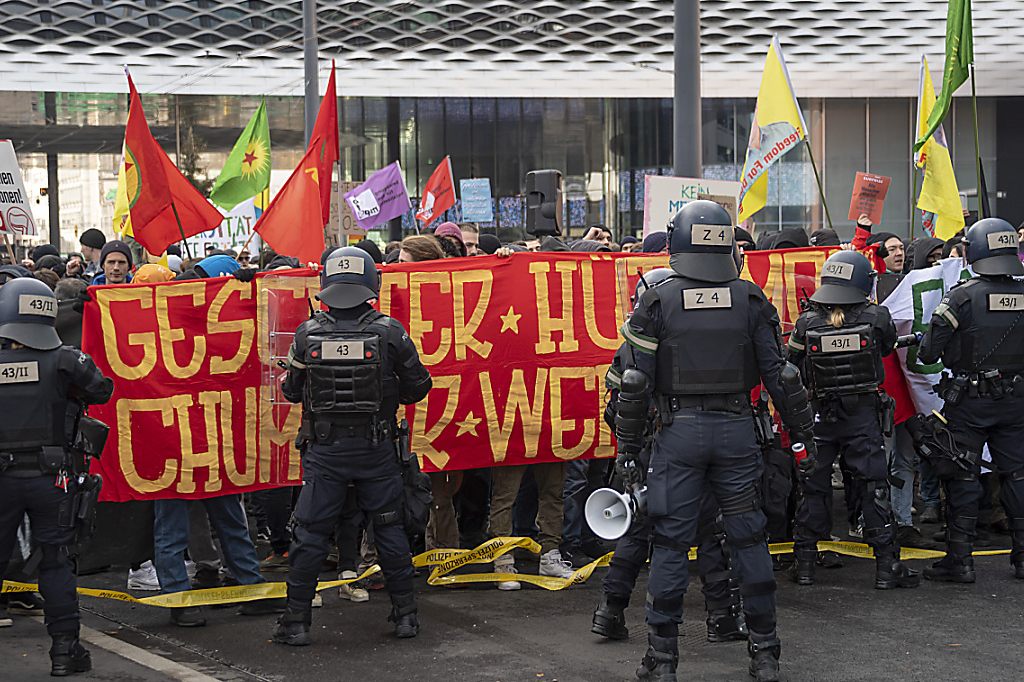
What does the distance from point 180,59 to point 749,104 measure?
15435 millimetres

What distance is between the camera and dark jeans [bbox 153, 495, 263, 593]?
7.19 meters

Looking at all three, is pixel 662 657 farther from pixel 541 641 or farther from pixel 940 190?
pixel 940 190

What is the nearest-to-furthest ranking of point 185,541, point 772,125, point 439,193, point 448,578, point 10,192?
1. point 185,541
2. point 448,578
3. point 10,192
4. point 772,125
5. point 439,193

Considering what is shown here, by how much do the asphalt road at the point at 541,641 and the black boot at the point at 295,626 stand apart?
0.05m

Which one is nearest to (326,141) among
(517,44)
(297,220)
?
(297,220)

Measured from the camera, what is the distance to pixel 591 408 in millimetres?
8211

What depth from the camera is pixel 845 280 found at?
758 cm

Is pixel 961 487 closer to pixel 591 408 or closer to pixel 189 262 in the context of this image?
pixel 591 408

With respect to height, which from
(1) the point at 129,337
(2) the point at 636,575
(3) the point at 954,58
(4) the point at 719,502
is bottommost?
(2) the point at 636,575

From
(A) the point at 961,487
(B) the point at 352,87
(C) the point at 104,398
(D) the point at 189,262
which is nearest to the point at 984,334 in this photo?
(A) the point at 961,487

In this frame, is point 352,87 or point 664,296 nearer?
point 664,296

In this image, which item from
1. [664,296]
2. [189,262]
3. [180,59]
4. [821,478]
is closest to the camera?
[664,296]

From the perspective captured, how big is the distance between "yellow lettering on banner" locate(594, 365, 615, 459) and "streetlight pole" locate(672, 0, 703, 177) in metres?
3.57

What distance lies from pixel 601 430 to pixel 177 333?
2.65 meters
